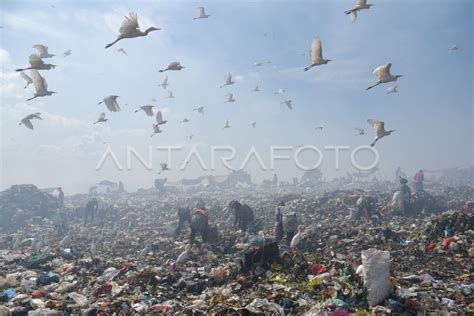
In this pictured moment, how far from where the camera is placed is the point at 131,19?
4.88 m

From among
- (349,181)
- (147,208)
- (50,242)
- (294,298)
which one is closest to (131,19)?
(294,298)

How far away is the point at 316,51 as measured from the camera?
498cm

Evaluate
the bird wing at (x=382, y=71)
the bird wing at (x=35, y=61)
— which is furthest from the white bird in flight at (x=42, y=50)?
the bird wing at (x=382, y=71)

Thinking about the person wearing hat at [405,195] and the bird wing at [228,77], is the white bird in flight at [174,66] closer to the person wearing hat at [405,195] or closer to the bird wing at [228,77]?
the bird wing at [228,77]

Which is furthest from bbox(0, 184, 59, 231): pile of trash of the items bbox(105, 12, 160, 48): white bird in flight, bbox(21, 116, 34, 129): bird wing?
bbox(105, 12, 160, 48): white bird in flight

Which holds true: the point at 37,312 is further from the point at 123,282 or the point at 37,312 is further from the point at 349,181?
the point at 349,181

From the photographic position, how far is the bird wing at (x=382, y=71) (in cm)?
→ 568

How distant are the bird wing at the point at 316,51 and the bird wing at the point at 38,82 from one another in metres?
4.65

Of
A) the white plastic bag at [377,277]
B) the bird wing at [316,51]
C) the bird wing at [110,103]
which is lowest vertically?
the white plastic bag at [377,277]

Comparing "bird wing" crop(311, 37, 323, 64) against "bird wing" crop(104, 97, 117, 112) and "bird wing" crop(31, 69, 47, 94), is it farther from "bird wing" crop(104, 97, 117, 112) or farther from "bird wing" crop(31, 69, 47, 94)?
"bird wing" crop(31, 69, 47, 94)

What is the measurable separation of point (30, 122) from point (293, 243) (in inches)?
280

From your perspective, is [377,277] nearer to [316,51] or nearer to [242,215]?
[316,51]

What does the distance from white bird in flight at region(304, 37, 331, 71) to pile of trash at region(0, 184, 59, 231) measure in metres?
19.2

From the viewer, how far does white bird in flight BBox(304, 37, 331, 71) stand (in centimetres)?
486
